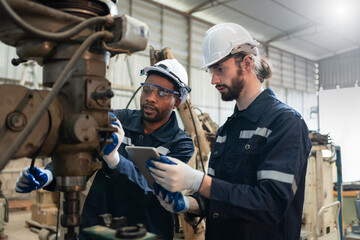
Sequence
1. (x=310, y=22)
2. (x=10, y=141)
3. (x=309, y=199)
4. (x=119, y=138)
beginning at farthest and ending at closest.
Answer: (x=310, y=22) < (x=309, y=199) < (x=119, y=138) < (x=10, y=141)

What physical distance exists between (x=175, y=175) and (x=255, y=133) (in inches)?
13.8

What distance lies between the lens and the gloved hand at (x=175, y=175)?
115 centimetres

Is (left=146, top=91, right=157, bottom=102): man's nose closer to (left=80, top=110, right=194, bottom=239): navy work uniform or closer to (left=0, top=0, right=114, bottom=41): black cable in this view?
(left=80, top=110, right=194, bottom=239): navy work uniform

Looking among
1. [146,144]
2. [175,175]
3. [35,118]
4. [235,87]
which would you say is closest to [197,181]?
[175,175]

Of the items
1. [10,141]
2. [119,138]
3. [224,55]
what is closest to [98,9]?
[10,141]

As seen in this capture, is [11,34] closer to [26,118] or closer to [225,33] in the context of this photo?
[26,118]

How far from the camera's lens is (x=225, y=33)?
1462 mm

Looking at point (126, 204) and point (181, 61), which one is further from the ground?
point (181, 61)

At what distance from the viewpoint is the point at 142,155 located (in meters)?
1.21

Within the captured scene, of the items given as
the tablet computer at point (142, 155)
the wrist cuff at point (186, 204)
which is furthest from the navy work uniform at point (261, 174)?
the tablet computer at point (142, 155)

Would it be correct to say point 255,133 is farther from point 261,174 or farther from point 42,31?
point 42,31

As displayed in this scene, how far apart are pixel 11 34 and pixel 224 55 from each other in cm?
89

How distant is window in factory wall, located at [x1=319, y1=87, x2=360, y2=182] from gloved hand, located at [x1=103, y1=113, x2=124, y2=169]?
9179 mm

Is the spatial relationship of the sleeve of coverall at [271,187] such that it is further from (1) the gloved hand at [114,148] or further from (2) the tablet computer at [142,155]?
(1) the gloved hand at [114,148]
